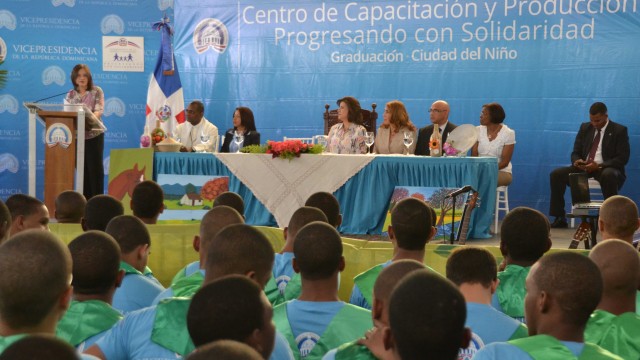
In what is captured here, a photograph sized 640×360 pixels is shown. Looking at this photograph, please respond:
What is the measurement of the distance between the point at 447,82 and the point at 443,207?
2.66 metres

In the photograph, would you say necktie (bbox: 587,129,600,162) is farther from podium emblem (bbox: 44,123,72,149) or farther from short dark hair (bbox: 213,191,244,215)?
short dark hair (bbox: 213,191,244,215)

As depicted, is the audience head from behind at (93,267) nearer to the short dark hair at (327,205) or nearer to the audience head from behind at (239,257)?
the audience head from behind at (239,257)

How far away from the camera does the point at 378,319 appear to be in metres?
2.26

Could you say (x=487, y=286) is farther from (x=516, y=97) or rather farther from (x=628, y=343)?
(x=516, y=97)

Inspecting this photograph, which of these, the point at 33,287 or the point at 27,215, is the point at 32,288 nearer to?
the point at 33,287

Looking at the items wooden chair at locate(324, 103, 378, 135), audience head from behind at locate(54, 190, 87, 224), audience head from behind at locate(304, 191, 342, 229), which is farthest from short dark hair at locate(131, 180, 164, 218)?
wooden chair at locate(324, 103, 378, 135)

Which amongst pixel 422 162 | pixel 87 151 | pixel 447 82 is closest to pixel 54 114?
pixel 87 151

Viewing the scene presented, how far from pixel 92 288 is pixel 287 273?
3.64 ft

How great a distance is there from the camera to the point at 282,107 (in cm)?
1127

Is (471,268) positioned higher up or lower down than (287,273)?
higher up

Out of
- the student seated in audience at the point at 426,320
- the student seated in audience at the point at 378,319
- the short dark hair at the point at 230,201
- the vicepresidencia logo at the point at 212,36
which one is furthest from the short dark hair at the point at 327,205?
the vicepresidencia logo at the point at 212,36

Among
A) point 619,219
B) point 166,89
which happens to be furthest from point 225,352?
point 166,89

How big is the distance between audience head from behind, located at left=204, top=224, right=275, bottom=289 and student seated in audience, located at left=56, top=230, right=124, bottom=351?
0.33 meters

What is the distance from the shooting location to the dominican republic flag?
10680 millimetres
